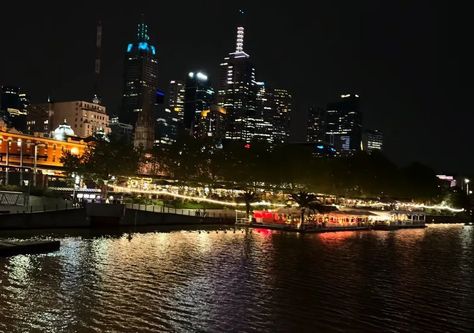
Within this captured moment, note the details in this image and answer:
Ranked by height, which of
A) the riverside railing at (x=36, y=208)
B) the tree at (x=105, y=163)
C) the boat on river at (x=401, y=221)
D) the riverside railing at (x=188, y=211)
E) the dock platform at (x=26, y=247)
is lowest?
the boat on river at (x=401, y=221)

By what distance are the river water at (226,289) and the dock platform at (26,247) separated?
1466 mm

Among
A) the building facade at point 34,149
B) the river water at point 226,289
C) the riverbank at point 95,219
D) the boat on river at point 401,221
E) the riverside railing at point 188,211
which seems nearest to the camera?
the river water at point 226,289

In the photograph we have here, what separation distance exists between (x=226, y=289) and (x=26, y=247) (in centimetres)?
2272

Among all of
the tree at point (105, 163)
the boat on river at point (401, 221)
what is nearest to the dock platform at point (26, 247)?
the tree at point (105, 163)

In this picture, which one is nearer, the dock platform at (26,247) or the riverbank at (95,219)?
the dock platform at (26,247)

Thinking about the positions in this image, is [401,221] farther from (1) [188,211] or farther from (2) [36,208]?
(2) [36,208]

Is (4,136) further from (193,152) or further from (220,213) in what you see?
(220,213)

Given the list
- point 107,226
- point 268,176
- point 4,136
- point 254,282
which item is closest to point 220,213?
point 107,226

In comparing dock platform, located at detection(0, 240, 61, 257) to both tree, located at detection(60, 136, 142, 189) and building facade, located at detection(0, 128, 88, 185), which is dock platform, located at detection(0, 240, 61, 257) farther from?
building facade, located at detection(0, 128, 88, 185)

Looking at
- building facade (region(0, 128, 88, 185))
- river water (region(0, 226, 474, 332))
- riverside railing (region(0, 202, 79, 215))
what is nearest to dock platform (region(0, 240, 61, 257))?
river water (region(0, 226, 474, 332))

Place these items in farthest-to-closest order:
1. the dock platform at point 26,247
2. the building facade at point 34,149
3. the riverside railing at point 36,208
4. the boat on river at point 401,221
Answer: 1. the building facade at point 34,149
2. the boat on river at point 401,221
3. the riverside railing at point 36,208
4. the dock platform at point 26,247

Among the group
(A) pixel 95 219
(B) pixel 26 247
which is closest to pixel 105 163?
(A) pixel 95 219

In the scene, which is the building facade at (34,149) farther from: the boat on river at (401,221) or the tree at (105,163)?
the boat on river at (401,221)

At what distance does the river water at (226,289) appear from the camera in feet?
94.2
